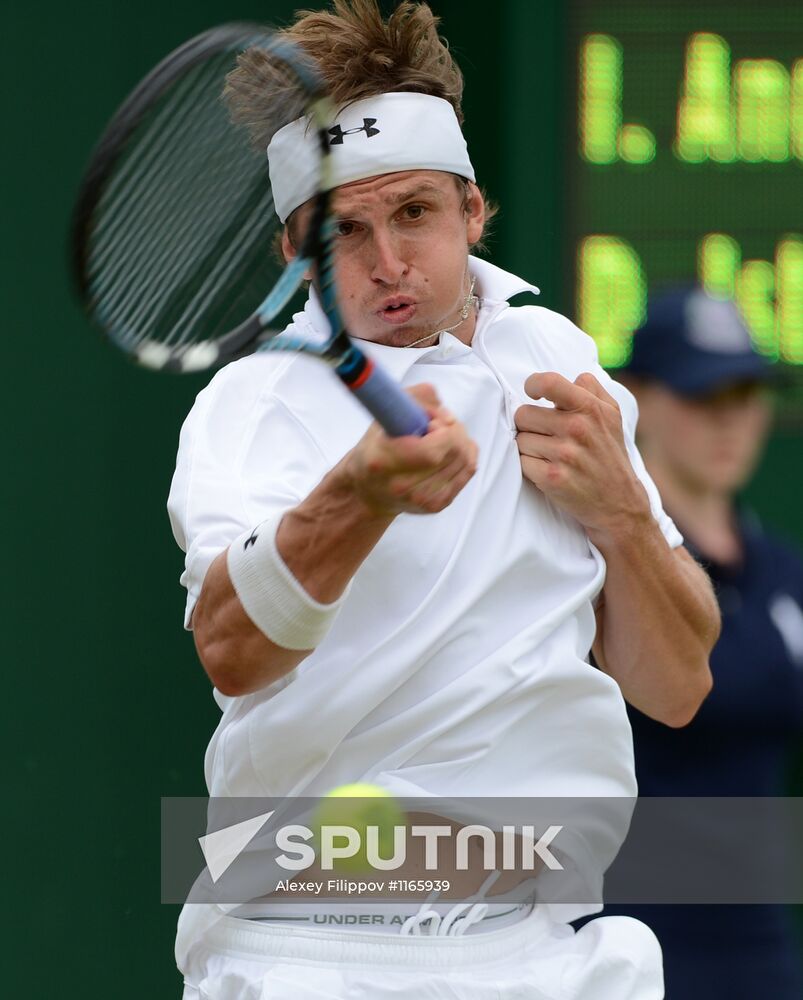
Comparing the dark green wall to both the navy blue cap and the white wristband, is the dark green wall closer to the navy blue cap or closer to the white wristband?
the navy blue cap

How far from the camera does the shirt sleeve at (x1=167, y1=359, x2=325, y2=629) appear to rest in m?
2.09

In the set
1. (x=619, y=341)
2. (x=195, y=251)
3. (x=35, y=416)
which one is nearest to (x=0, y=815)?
(x=35, y=416)

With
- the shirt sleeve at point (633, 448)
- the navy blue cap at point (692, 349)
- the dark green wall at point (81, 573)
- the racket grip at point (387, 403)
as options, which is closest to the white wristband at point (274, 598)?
the racket grip at point (387, 403)

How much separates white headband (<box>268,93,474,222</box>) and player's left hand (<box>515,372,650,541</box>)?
0.31 m

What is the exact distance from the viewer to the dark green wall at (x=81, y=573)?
4.05 m

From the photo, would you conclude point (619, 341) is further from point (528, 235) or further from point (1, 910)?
point (1, 910)

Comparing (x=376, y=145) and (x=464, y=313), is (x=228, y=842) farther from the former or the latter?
(x=376, y=145)

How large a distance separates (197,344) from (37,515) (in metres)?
2.17

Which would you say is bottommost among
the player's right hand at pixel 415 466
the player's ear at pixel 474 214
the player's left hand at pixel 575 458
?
the player's left hand at pixel 575 458

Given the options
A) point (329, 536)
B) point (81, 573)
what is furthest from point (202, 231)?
point (81, 573)

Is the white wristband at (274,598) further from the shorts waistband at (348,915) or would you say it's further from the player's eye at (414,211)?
the player's eye at (414,211)

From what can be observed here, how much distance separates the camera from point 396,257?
2.21 metres

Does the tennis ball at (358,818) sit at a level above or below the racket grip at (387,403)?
below

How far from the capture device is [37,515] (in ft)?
13.4
